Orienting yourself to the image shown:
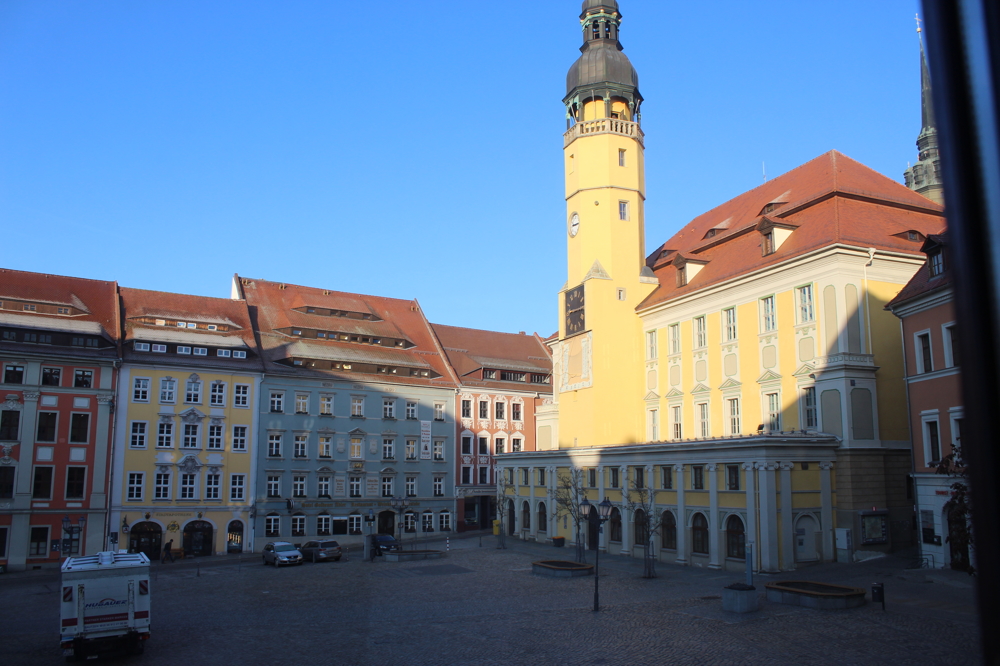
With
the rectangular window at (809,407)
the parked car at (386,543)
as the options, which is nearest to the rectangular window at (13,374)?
the parked car at (386,543)

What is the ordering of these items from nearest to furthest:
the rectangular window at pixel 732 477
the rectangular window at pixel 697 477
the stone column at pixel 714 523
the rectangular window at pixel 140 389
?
the rectangular window at pixel 732 477, the stone column at pixel 714 523, the rectangular window at pixel 697 477, the rectangular window at pixel 140 389

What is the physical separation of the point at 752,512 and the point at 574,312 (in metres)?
21.0

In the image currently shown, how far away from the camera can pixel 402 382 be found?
66.2 metres

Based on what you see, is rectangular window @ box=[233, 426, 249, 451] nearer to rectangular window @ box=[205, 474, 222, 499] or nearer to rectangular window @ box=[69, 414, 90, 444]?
rectangular window @ box=[205, 474, 222, 499]

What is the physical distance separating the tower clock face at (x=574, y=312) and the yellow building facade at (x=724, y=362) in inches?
5.4

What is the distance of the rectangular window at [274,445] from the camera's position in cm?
5959

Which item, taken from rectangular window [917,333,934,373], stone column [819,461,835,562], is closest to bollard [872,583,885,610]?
rectangular window [917,333,934,373]

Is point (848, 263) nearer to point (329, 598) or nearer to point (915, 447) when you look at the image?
point (915, 447)

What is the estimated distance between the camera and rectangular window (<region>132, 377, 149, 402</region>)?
181 feet

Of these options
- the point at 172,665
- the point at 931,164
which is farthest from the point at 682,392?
the point at 931,164

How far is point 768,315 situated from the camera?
142 ft

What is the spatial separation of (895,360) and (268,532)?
4170 centimetres

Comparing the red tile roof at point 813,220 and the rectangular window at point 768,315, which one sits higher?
the red tile roof at point 813,220

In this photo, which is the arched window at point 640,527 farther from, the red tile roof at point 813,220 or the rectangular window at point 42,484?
the rectangular window at point 42,484
